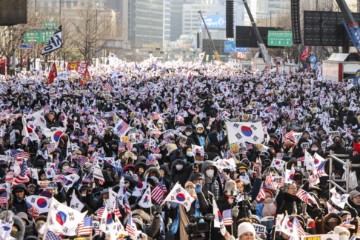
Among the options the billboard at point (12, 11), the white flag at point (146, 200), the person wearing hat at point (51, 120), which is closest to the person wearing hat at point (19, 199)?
Answer: the white flag at point (146, 200)

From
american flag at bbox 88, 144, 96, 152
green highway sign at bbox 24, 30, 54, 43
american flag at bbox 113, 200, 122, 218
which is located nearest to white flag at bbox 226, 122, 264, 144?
american flag at bbox 88, 144, 96, 152

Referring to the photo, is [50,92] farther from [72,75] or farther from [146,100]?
[72,75]

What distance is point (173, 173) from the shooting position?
16.3 metres

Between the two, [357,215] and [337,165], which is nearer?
[357,215]

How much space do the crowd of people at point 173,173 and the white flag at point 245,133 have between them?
0.12 ft

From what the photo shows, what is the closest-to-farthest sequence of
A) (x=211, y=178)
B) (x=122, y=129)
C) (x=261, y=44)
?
(x=211, y=178), (x=122, y=129), (x=261, y=44)

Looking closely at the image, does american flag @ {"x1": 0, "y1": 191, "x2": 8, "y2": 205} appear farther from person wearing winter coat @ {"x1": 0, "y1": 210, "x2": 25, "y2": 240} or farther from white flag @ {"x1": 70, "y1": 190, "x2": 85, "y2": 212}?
person wearing winter coat @ {"x1": 0, "y1": 210, "x2": 25, "y2": 240}

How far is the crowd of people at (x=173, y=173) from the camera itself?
463 inches

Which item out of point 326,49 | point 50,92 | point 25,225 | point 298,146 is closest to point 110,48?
point 326,49

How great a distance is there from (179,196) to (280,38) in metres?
65.2

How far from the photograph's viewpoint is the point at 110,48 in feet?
431

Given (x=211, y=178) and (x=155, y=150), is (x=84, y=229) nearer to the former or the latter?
(x=211, y=178)

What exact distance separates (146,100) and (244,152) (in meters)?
14.3

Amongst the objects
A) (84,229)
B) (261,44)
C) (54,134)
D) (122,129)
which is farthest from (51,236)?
(261,44)
